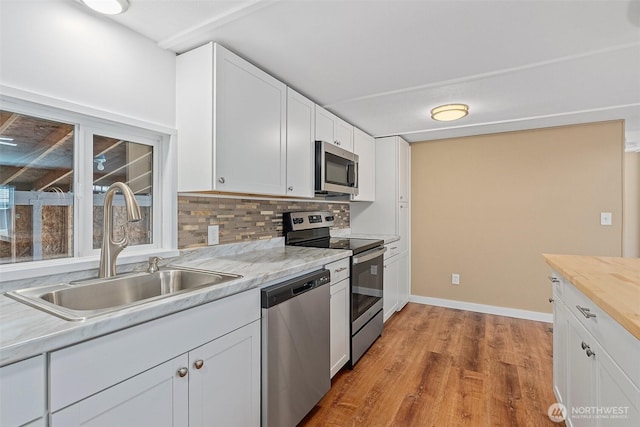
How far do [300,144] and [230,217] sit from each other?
0.74 metres

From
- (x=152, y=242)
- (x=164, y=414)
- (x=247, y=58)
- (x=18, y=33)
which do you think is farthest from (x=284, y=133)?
(x=164, y=414)

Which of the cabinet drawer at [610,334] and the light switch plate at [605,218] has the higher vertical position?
the light switch plate at [605,218]

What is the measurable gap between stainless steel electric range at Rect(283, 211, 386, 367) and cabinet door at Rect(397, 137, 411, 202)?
99 centimetres

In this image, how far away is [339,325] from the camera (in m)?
2.19

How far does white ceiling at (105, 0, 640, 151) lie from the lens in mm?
1399

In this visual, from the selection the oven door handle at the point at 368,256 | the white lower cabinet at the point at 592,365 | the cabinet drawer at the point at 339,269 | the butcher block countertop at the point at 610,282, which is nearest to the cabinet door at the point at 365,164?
the oven door handle at the point at 368,256

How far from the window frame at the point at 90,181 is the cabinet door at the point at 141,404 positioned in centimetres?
66

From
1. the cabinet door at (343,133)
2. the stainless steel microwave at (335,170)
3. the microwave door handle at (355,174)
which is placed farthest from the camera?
the microwave door handle at (355,174)

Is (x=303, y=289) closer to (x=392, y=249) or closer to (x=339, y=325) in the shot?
(x=339, y=325)

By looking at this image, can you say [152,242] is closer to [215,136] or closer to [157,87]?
[215,136]

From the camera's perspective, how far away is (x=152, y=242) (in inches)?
68.0

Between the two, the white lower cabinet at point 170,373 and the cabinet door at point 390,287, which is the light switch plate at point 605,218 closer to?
the cabinet door at point 390,287

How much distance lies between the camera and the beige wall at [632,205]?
379 centimetres

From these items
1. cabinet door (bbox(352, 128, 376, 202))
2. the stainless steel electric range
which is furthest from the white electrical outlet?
cabinet door (bbox(352, 128, 376, 202))
